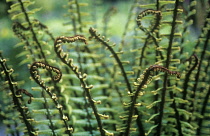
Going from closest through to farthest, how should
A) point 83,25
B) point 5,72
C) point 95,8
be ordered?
point 5,72
point 83,25
point 95,8

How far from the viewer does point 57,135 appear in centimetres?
92

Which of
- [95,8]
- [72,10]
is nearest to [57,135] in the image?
[72,10]

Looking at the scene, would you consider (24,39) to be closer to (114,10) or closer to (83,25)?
(83,25)

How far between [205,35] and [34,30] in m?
0.76

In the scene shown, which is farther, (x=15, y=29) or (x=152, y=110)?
(x=152, y=110)

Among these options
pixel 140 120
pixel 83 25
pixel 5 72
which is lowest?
pixel 140 120

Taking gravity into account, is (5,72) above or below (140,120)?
above

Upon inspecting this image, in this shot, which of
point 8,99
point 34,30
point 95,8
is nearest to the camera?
point 34,30

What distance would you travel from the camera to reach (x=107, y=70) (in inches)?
59.5

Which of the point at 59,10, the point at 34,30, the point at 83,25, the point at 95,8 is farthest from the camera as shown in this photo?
the point at 59,10

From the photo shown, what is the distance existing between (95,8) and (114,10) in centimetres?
36

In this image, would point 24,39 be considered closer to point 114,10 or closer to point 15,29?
point 15,29

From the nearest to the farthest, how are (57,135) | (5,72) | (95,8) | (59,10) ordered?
(5,72) → (57,135) → (95,8) → (59,10)

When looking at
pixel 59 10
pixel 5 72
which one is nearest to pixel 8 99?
pixel 5 72
